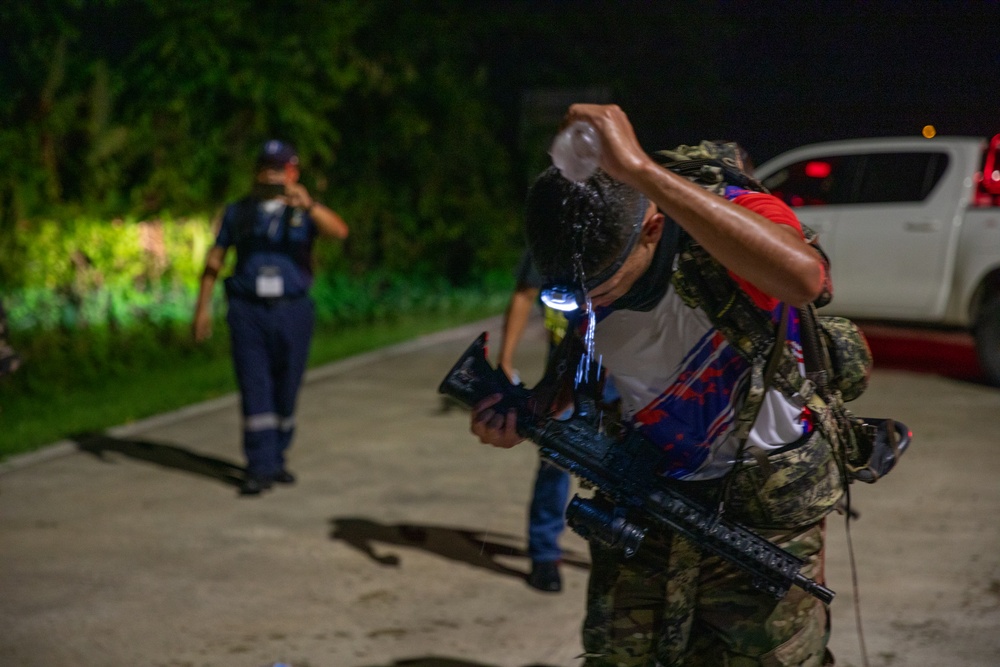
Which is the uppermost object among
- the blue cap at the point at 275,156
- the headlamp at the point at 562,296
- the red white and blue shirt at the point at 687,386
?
the blue cap at the point at 275,156

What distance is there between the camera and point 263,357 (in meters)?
6.80

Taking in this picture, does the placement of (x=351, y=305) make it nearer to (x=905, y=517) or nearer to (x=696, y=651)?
(x=905, y=517)

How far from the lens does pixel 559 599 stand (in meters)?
5.16

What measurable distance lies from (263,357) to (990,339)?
19.9ft

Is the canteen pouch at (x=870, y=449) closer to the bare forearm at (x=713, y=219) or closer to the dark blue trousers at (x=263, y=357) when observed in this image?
the bare forearm at (x=713, y=219)

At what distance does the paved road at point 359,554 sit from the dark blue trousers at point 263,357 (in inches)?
13.0

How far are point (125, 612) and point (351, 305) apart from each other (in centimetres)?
944

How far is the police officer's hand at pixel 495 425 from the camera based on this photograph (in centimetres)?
264

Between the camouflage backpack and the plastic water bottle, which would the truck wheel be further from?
the plastic water bottle

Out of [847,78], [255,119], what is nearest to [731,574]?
[847,78]

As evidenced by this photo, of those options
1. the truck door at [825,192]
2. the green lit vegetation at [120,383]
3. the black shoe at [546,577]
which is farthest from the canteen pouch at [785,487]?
the truck door at [825,192]

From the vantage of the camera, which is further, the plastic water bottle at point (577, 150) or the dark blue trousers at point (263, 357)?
the dark blue trousers at point (263, 357)

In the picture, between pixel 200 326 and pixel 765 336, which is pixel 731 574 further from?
pixel 200 326

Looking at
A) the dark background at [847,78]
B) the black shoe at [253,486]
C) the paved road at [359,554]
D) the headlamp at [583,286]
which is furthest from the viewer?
the black shoe at [253,486]
